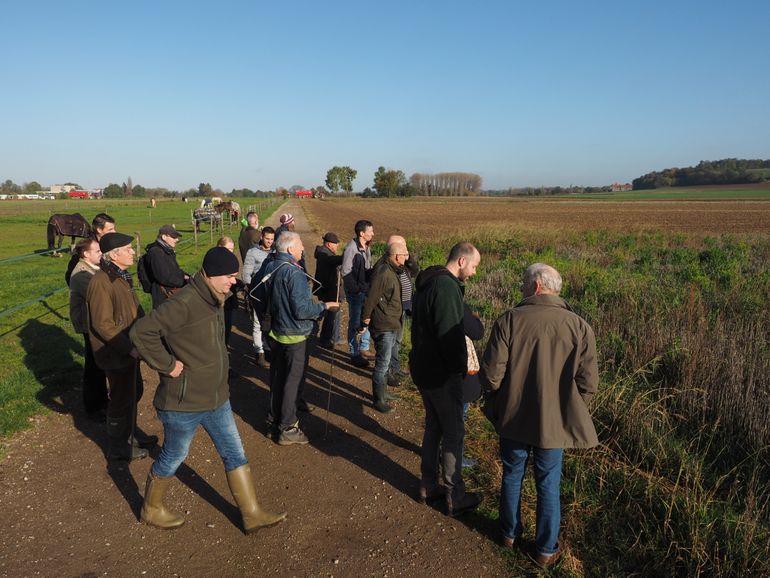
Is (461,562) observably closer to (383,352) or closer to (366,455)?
(366,455)

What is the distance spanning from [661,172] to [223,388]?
17555cm

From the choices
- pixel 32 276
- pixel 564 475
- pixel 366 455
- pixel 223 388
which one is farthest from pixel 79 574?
pixel 32 276

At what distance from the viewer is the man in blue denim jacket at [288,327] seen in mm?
4746

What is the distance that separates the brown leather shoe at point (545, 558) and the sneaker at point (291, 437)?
2.46 metres

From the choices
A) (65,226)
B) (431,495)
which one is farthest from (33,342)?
(65,226)

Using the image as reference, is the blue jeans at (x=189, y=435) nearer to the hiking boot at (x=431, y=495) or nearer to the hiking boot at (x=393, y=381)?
the hiking boot at (x=431, y=495)

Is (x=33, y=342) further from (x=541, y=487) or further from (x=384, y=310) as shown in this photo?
(x=541, y=487)

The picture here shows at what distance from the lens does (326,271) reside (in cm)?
713

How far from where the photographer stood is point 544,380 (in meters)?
→ 3.22

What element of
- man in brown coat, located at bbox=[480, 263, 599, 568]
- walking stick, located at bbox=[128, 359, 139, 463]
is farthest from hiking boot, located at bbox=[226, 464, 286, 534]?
man in brown coat, located at bbox=[480, 263, 599, 568]

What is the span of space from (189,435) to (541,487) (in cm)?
238

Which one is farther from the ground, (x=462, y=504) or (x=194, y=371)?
(x=194, y=371)

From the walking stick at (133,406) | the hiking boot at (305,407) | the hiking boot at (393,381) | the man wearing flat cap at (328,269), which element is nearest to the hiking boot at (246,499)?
the walking stick at (133,406)

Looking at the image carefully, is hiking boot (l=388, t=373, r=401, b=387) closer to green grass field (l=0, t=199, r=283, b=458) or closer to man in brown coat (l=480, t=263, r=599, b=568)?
man in brown coat (l=480, t=263, r=599, b=568)
